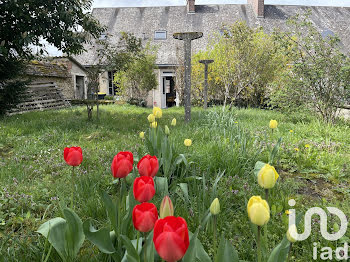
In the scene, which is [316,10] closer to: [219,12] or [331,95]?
[219,12]

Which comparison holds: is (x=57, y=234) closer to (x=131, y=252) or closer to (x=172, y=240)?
(x=131, y=252)

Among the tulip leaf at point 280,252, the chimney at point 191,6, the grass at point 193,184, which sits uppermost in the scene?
the chimney at point 191,6

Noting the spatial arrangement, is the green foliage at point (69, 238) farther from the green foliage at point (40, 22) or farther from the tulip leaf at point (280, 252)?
the green foliage at point (40, 22)

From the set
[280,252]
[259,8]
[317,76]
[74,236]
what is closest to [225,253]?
[280,252]

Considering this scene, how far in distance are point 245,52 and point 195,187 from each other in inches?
365

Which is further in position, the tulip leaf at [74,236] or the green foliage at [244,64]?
the green foliage at [244,64]

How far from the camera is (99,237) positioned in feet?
3.83

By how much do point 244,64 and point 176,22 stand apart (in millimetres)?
11360

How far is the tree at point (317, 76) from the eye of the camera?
6.01m

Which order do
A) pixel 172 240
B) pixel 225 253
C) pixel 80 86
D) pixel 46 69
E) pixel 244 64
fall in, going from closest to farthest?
1. pixel 172 240
2. pixel 225 253
3. pixel 244 64
4. pixel 46 69
5. pixel 80 86

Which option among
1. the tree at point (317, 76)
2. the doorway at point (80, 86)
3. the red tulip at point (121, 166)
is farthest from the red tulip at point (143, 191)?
the doorway at point (80, 86)

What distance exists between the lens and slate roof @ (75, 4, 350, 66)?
19.0m

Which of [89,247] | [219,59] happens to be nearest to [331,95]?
[89,247]

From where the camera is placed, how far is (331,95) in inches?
242
